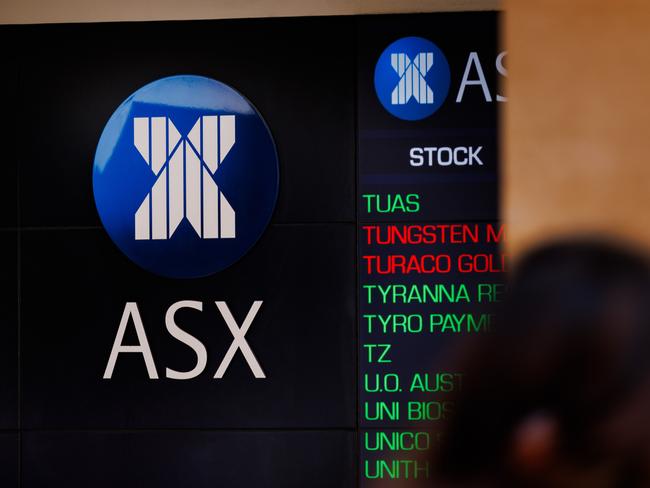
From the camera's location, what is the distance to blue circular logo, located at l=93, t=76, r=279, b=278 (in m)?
4.30

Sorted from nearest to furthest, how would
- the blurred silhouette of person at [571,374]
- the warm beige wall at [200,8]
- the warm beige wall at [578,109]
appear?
the blurred silhouette of person at [571,374], the warm beige wall at [578,109], the warm beige wall at [200,8]

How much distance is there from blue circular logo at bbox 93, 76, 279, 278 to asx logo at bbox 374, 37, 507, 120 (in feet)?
1.94

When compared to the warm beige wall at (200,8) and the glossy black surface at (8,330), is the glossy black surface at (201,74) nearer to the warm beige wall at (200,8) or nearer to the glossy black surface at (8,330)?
the warm beige wall at (200,8)

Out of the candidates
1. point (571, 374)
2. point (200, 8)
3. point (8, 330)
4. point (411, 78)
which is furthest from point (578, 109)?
point (8, 330)

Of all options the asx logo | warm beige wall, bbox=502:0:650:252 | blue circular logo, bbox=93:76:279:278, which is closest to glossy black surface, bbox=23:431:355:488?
blue circular logo, bbox=93:76:279:278

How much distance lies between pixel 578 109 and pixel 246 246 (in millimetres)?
3495

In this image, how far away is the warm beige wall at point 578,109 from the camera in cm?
81

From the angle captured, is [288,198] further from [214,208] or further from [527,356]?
[527,356]

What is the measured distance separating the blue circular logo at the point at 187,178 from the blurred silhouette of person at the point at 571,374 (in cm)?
381

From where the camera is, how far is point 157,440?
4305 millimetres

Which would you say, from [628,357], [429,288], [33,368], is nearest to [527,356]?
[628,357]

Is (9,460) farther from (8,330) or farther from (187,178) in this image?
(187,178)

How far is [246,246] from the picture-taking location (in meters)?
4.30

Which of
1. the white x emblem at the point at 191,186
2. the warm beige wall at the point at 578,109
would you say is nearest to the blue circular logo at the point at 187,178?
the white x emblem at the point at 191,186
